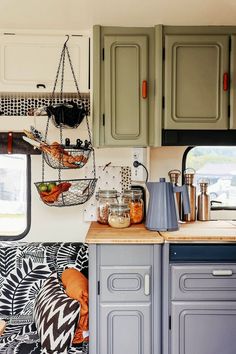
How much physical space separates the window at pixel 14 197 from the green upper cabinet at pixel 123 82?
73 centimetres

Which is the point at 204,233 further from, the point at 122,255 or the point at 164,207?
the point at 122,255

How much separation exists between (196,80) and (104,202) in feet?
3.40

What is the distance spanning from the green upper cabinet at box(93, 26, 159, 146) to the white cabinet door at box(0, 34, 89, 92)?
0.12 m

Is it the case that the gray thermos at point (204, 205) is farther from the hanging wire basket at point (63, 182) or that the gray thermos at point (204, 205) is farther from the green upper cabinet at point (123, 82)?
the hanging wire basket at point (63, 182)

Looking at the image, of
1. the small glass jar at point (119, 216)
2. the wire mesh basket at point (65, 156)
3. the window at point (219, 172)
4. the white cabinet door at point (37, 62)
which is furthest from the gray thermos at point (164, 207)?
the white cabinet door at point (37, 62)

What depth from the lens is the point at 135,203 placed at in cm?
238

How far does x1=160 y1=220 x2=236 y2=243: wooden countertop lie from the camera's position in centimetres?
191

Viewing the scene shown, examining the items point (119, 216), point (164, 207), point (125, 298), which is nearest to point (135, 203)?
point (119, 216)

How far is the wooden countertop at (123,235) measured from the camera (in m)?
1.88

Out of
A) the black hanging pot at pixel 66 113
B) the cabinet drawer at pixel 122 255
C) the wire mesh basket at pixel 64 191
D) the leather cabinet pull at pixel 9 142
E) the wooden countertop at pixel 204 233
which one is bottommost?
the cabinet drawer at pixel 122 255

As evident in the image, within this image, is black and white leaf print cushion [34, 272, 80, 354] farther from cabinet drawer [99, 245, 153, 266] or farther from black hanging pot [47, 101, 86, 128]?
black hanging pot [47, 101, 86, 128]

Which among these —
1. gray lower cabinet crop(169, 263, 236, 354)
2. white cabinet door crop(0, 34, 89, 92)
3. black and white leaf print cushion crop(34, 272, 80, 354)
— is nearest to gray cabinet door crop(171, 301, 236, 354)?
gray lower cabinet crop(169, 263, 236, 354)

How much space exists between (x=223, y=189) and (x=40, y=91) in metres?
1.57

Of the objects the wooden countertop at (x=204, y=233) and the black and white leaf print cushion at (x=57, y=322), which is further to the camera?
the wooden countertop at (x=204, y=233)
